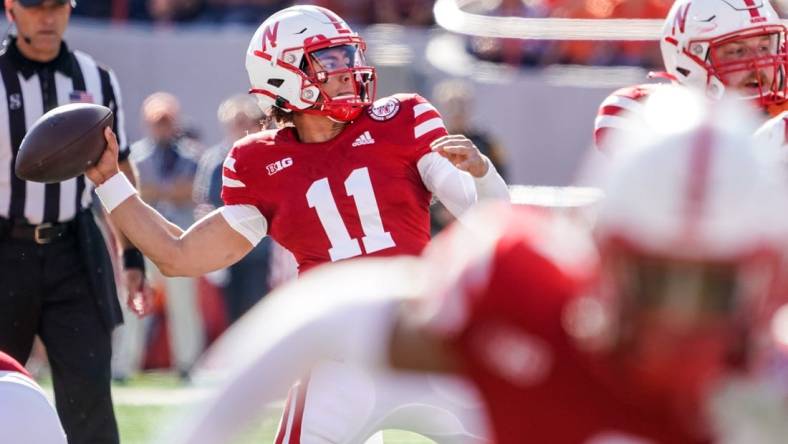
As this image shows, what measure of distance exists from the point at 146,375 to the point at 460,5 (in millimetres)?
3418

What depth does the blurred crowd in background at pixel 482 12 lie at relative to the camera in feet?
31.2

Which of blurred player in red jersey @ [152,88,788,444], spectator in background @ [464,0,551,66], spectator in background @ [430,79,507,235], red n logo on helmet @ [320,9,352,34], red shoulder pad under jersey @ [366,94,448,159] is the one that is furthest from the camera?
spectator in background @ [464,0,551,66]

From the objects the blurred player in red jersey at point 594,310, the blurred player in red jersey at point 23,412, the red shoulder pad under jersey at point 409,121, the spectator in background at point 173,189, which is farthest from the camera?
the spectator in background at point 173,189

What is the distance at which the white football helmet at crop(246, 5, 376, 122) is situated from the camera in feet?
12.3

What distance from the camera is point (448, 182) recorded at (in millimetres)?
3658

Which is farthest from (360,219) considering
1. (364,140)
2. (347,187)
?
(364,140)

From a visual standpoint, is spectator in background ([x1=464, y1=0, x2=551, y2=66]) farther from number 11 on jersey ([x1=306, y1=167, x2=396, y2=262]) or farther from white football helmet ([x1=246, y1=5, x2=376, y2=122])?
number 11 on jersey ([x1=306, y1=167, x2=396, y2=262])

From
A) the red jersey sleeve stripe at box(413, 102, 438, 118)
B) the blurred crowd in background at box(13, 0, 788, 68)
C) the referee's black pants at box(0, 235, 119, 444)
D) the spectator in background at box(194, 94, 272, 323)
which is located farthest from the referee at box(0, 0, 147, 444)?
the blurred crowd in background at box(13, 0, 788, 68)

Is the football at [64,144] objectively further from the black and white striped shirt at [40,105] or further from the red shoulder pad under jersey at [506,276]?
the red shoulder pad under jersey at [506,276]

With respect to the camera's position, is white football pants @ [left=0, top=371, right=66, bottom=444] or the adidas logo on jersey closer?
white football pants @ [left=0, top=371, right=66, bottom=444]

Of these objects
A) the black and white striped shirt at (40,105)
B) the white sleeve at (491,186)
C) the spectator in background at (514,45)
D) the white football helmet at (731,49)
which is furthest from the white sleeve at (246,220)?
the spectator in background at (514,45)

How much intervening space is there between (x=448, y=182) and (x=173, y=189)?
462 centimetres

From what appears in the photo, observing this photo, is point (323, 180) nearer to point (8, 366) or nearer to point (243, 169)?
point (243, 169)

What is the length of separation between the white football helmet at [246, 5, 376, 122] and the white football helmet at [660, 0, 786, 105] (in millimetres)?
851
